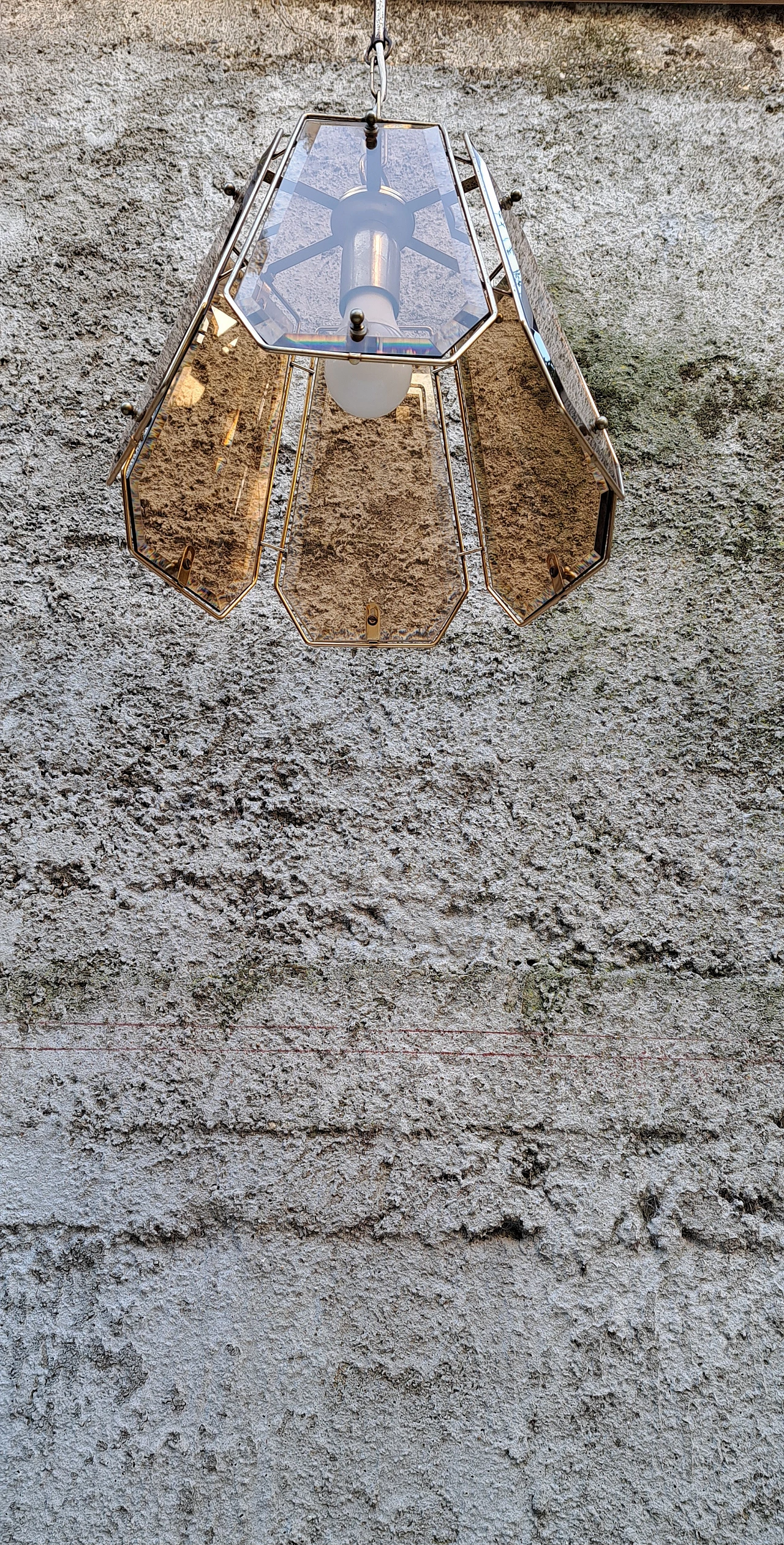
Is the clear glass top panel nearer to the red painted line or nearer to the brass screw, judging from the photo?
the brass screw

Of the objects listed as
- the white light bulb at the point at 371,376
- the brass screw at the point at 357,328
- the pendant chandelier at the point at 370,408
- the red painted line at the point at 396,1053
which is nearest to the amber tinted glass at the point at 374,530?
the pendant chandelier at the point at 370,408

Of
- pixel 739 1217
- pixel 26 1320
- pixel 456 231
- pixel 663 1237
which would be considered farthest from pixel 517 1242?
pixel 456 231

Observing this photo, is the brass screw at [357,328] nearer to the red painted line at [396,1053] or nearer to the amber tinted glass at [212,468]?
the amber tinted glass at [212,468]

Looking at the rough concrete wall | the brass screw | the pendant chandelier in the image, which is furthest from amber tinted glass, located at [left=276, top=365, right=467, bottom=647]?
the rough concrete wall

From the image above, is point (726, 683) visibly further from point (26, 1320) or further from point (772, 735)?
point (26, 1320)

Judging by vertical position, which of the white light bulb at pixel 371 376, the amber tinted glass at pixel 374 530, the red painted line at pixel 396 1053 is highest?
the white light bulb at pixel 371 376

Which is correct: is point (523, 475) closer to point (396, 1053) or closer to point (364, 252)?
point (364, 252)

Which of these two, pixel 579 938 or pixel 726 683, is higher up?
pixel 726 683
